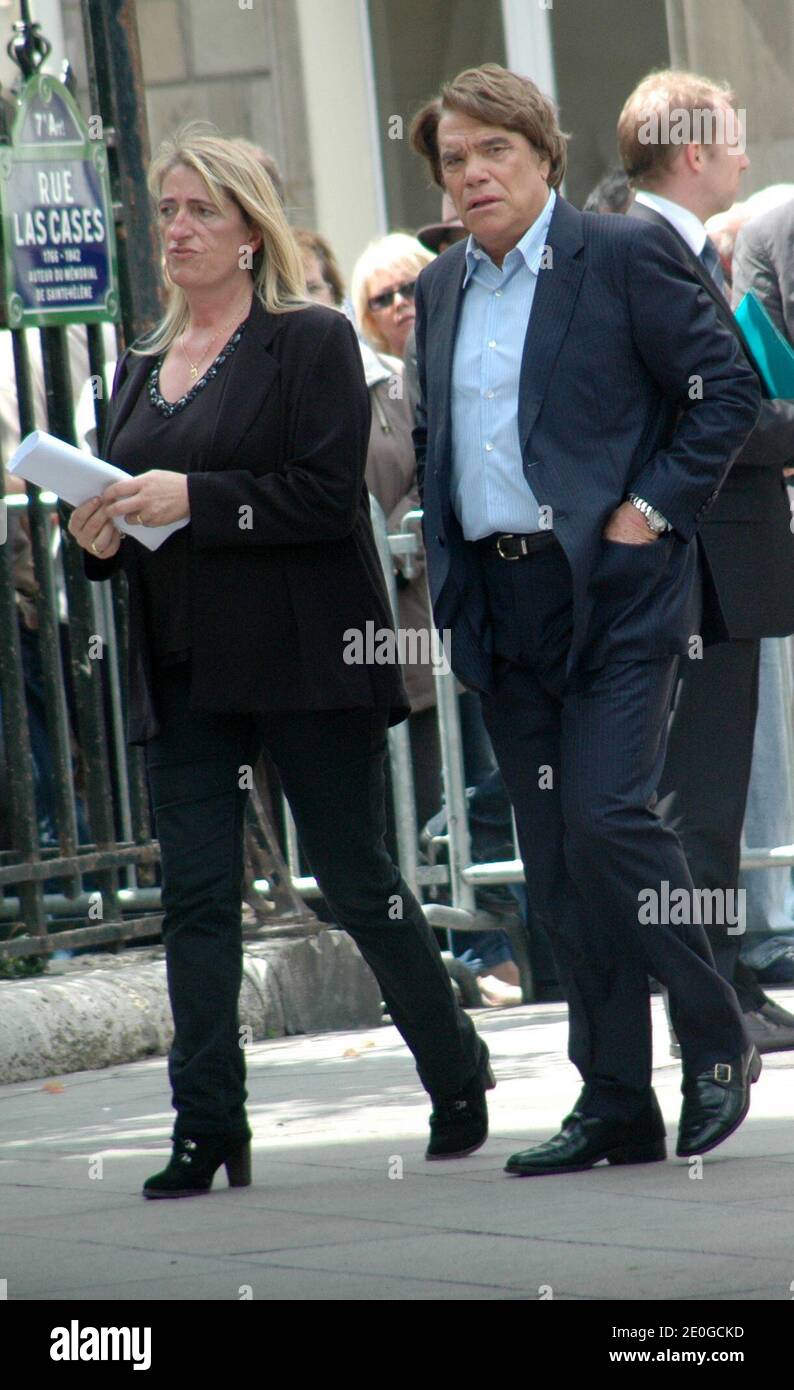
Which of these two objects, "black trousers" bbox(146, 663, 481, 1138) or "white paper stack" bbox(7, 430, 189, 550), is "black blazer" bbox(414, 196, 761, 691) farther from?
"white paper stack" bbox(7, 430, 189, 550)


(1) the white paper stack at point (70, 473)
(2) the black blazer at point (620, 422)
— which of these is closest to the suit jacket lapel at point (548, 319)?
(2) the black blazer at point (620, 422)

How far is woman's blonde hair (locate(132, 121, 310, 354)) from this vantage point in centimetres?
493

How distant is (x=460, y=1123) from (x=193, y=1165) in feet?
1.88

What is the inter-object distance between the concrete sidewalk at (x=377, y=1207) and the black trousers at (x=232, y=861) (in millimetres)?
296

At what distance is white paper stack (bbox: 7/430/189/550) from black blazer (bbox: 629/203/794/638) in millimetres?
1512

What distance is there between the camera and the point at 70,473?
188 inches

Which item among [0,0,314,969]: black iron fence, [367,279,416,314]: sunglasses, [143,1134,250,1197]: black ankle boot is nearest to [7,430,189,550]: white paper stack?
[143,1134,250,1197]: black ankle boot

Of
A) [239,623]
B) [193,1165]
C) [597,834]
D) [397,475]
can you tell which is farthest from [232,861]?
[397,475]

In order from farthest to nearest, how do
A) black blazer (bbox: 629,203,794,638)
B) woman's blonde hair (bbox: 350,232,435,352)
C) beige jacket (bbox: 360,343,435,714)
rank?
woman's blonde hair (bbox: 350,232,435,352)
beige jacket (bbox: 360,343,435,714)
black blazer (bbox: 629,203,794,638)

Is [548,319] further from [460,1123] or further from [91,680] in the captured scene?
[91,680]

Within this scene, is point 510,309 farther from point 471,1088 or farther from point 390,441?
point 390,441

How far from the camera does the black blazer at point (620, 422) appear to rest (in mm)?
4797

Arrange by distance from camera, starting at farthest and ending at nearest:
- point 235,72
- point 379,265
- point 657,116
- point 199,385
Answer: point 235,72
point 379,265
point 657,116
point 199,385
